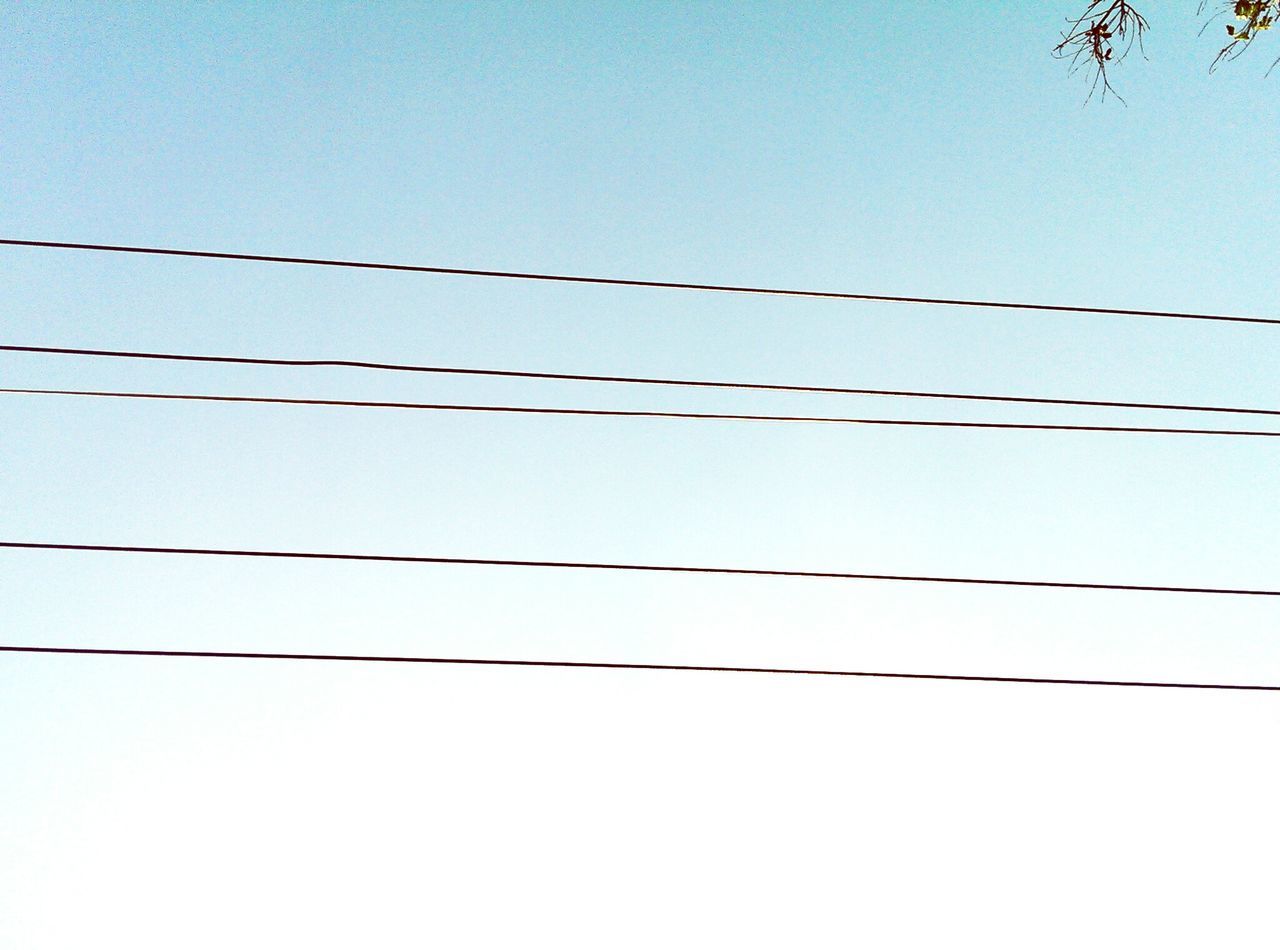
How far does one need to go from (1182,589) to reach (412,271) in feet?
10.9

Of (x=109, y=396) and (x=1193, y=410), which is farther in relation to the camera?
(x=1193, y=410)

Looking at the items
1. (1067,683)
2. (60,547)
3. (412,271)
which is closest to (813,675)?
(1067,683)

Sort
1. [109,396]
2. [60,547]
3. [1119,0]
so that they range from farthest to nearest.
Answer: [109,396]
[60,547]
[1119,0]

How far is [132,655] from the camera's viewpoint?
360 centimetres

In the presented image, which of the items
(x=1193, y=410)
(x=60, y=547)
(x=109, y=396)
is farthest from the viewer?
(x=1193, y=410)

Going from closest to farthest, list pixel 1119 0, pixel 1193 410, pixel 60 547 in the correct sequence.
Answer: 1. pixel 1119 0
2. pixel 60 547
3. pixel 1193 410

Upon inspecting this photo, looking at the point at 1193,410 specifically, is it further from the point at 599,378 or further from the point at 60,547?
the point at 60,547

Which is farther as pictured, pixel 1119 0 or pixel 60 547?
pixel 60 547

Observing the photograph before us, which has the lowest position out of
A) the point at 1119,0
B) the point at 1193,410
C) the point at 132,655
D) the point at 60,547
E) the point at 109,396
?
the point at 132,655

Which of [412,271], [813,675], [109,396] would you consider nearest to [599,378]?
[412,271]

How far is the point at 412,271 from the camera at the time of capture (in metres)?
3.59

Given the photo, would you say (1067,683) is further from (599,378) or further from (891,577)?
(599,378)

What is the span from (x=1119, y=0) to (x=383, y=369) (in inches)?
114

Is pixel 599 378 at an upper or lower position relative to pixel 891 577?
upper
